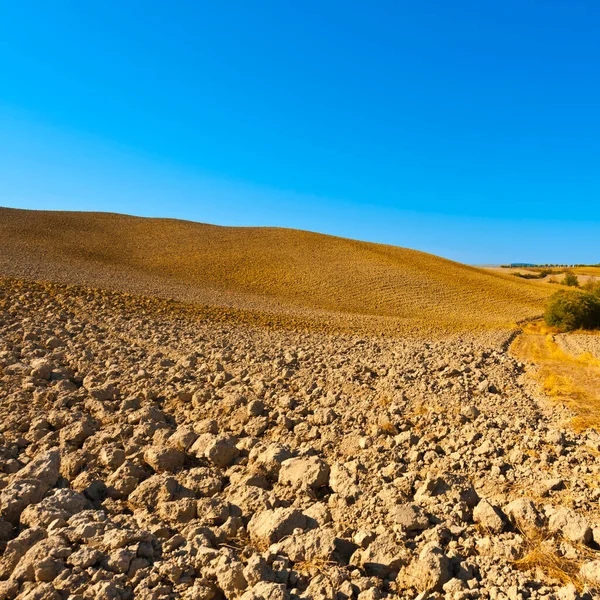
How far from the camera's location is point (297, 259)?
48.8 meters

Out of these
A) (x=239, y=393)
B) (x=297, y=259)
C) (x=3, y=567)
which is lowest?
(x=3, y=567)

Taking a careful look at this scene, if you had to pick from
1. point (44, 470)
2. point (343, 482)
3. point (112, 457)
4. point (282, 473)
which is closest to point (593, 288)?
point (343, 482)

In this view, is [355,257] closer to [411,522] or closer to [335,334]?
[335,334]

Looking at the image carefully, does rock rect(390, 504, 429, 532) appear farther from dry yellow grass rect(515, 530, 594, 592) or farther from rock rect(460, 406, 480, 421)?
rock rect(460, 406, 480, 421)

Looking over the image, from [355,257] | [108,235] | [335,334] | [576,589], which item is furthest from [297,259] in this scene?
[576,589]

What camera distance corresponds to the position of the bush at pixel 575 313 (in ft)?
71.4

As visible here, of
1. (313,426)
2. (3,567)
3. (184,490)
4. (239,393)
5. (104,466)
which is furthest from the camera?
(239,393)

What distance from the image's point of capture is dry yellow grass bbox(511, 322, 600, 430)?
6533 mm

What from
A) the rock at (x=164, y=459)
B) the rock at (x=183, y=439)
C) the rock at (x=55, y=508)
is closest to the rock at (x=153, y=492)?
the rock at (x=164, y=459)

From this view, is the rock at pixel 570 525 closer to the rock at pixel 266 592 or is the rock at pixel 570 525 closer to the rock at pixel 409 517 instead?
the rock at pixel 409 517

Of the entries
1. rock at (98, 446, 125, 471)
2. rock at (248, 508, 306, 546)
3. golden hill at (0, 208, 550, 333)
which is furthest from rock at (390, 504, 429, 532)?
golden hill at (0, 208, 550, 333)

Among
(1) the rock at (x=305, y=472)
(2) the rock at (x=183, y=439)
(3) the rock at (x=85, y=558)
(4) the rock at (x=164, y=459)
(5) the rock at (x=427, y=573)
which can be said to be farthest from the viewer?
(2) the rock at (x=183, y=439)

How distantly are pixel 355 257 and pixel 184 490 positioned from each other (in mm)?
48041

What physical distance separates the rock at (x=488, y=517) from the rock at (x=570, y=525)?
1.33 feet
